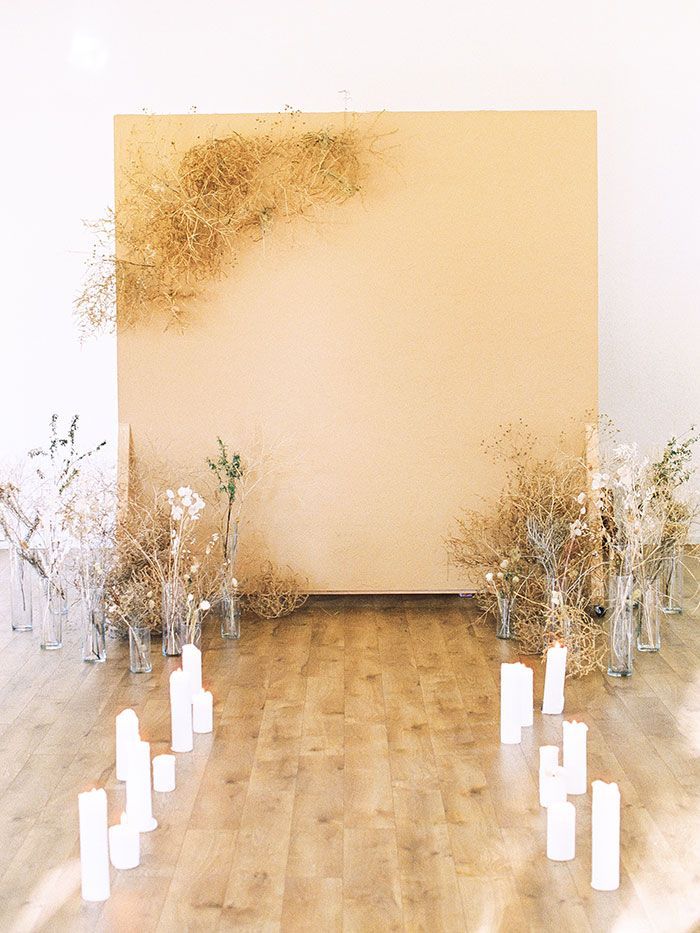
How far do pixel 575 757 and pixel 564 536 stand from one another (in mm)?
1896

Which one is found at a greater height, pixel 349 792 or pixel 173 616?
pixel 173 616

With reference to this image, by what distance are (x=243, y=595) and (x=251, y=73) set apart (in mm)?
2962

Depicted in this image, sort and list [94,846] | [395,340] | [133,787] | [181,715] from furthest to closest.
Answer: [395,340]
[181,715]
[133,787]
[94,846]

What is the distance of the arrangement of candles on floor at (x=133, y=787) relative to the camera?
2.41 meters

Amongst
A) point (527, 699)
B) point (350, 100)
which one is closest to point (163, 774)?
point (527, 699)

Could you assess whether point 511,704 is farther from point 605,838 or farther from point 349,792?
point 605,838

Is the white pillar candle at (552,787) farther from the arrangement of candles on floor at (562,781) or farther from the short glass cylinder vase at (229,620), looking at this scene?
the short glass cylinder vase at (229,620)

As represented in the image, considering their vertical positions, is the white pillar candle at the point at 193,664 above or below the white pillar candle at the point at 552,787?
above

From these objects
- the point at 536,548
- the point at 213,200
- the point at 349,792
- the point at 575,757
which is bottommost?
the point at 349,792

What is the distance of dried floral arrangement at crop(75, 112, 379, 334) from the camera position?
498cm

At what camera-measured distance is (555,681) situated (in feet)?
11.9

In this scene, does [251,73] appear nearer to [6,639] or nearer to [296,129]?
[296,129]

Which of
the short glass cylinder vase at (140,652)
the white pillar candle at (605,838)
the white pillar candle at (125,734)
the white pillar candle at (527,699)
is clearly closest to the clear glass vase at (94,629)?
the short glass cylinder vase at (140,652)

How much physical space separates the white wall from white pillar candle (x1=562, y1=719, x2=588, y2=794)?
3.72 meters
